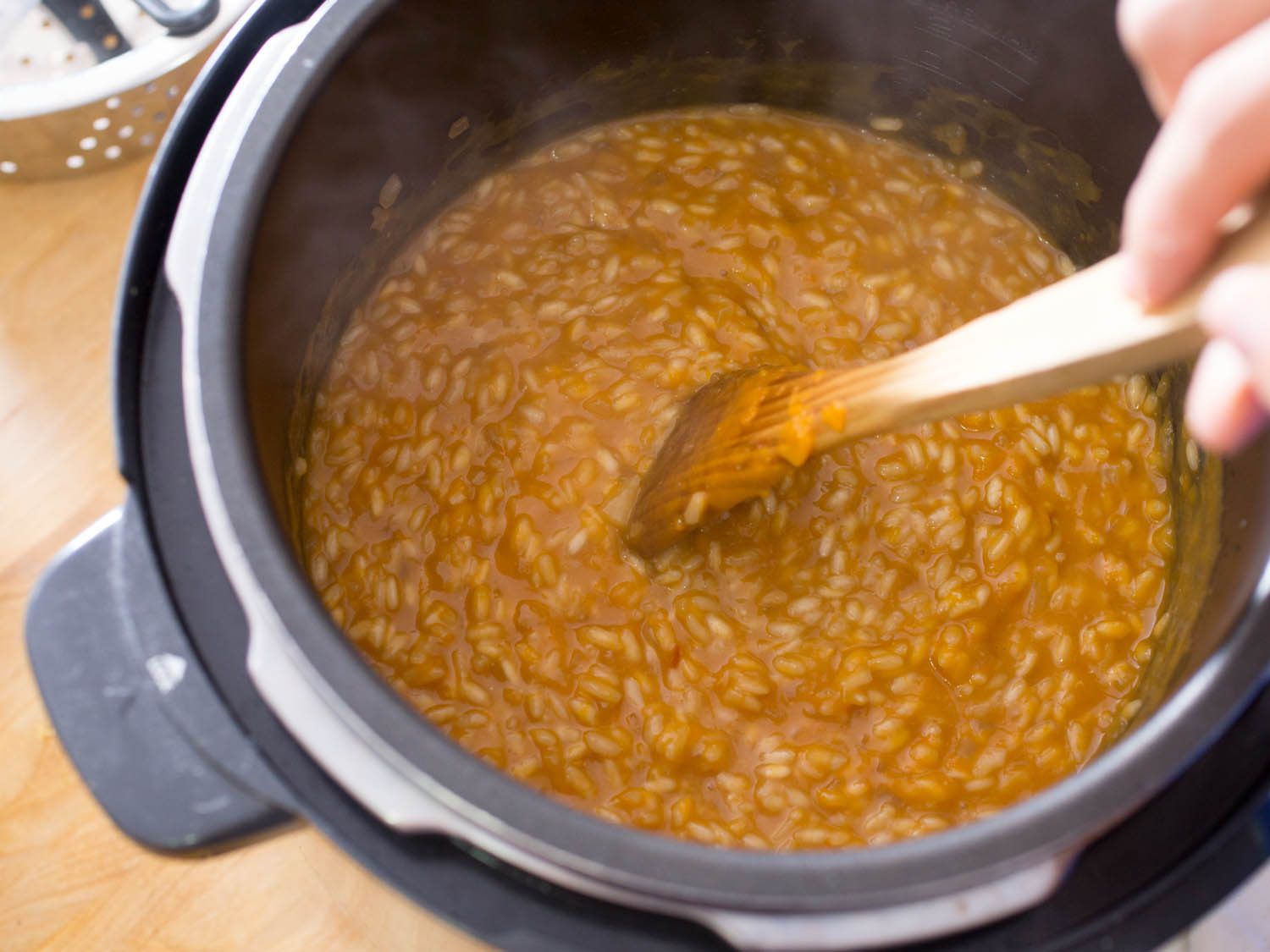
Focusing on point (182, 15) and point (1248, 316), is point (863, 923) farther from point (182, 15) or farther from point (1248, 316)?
point (182, 15)

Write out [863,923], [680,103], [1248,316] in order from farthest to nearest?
1. [680,103]
2. [863,923]
3. [1248,316]

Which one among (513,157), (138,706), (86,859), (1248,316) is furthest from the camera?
(513,157)

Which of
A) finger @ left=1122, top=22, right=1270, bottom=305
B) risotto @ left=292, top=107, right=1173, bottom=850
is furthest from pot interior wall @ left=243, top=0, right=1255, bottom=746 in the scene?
finger @ left=1122, top=22, right=1270, bottom=305

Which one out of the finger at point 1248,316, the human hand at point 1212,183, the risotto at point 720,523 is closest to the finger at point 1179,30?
the human hand at point 1212,183

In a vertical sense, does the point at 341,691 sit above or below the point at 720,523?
above

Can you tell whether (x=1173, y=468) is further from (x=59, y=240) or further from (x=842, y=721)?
(x=59, y=240)

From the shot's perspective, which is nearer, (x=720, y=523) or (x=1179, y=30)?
(x=1179, y=30)

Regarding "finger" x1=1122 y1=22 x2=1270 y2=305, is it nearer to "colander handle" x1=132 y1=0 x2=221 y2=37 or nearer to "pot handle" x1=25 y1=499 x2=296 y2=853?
"pot handle" x1=25 y1=499 x2=296 y2=853

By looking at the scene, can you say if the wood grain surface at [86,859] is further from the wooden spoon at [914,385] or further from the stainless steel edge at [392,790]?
the wooden spoon at [914,385]

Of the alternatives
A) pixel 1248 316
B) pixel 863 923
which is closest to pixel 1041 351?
pixel 1248 316

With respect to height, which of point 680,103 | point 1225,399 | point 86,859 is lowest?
point 86,859
